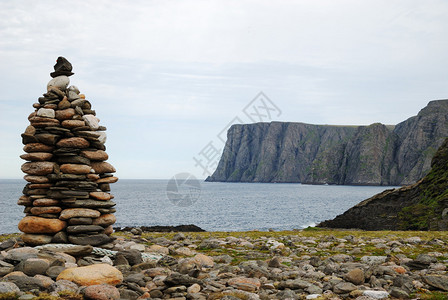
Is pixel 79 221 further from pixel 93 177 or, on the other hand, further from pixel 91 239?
pixel 93 177

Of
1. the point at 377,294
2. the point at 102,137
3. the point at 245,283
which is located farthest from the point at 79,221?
the point at 377,294

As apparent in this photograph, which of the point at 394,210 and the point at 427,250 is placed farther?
the point at 394,210

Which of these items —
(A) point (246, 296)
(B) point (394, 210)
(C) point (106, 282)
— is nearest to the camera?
(A) point (246, 296)

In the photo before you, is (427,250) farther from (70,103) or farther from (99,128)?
(70,103)

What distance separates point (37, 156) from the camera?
14.3m

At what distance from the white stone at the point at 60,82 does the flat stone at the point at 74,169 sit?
131 inches

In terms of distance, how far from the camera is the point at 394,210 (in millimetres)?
45250

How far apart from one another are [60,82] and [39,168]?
141 inches

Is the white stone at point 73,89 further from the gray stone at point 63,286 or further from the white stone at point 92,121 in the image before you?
the gray stone at point 63,286

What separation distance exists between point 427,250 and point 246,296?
37.8 feet

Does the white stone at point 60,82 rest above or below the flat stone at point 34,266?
above

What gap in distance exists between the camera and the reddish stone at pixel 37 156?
14352mm

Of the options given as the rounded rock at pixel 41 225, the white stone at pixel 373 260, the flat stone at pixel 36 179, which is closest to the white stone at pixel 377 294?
the white stone at pixel 373 260

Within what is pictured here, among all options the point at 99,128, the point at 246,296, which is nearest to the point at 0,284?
the point at 246,296
